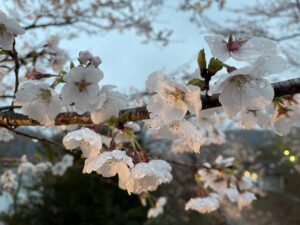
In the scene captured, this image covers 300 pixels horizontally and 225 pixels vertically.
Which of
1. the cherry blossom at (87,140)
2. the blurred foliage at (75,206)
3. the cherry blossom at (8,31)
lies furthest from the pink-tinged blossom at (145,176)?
the blurred foliage at (75,206)

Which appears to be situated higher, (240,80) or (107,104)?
(240,80)

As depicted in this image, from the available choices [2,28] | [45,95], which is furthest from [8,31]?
[45,95]

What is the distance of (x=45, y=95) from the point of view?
3.19 feet

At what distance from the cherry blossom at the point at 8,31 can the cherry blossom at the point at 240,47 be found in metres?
0.49

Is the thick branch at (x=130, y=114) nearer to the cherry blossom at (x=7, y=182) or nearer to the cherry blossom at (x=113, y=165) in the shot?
the cherry blossom at (x=113, y=165)

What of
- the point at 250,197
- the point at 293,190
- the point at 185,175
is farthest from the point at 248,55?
the point at 293,190

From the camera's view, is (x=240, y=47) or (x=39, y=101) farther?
(x=39, y=101)

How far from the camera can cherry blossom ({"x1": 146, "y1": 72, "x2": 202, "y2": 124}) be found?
2.60 feet

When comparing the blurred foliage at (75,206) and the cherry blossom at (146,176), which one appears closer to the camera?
the cherry blossom at (146,176)

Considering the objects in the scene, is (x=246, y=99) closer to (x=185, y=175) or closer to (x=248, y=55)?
(x=248, y=55)

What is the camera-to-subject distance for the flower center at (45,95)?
3.16 ft

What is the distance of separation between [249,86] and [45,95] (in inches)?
18.9

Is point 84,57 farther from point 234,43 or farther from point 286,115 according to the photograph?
point 286,115

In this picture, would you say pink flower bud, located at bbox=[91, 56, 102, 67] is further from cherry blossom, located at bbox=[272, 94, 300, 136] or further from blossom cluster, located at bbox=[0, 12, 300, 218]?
cherry blossom, located at bbox=[272, 94, 300, 136]
